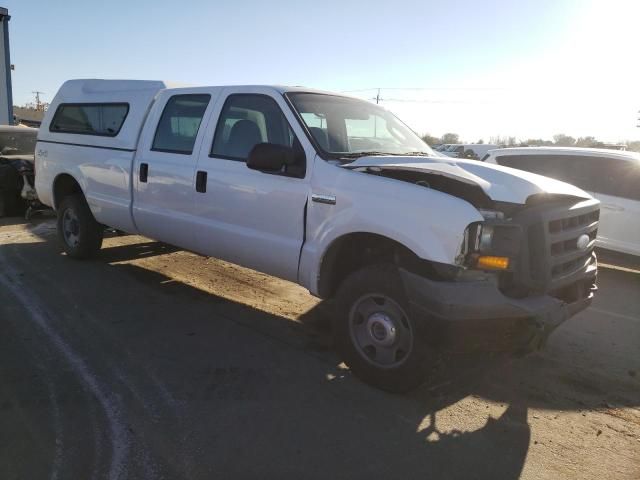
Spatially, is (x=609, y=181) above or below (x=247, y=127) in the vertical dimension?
→ below

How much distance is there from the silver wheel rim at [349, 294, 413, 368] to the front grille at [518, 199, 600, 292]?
2.64 ft

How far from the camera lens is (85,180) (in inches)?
243

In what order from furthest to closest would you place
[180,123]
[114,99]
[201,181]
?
[114,99], [180,123], [201,181]

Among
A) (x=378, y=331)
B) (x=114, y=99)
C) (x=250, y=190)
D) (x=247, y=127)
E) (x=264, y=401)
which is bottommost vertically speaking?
(x=264, y=401)

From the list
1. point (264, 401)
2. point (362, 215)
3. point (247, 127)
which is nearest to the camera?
point (264, 401)

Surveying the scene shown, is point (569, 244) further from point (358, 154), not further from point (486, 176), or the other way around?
point (358, 154)

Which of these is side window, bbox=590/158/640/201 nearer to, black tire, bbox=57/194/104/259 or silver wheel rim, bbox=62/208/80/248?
black tire, bbox=57/194/104/259

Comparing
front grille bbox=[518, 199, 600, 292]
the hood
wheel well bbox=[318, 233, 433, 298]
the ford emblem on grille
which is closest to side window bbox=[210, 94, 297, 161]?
the hood

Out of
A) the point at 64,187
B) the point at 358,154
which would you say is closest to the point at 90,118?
the point at 64,187

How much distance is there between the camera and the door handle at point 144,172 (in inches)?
207

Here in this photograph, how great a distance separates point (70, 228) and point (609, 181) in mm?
7223

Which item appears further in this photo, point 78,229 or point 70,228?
point 70,228

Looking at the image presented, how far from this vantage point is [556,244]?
3.36 metres

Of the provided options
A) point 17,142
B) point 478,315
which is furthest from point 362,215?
point 17,142
